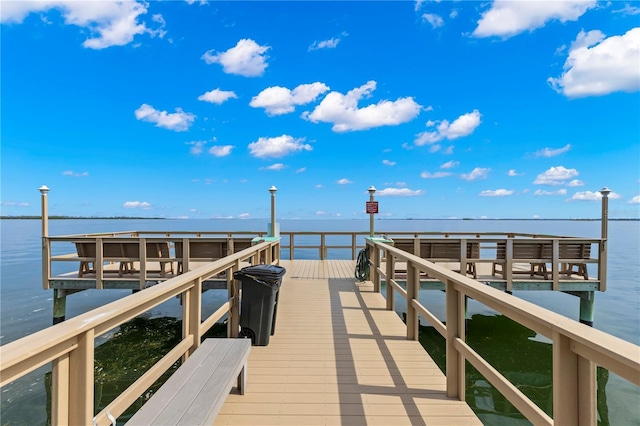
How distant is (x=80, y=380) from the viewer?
4.42ft

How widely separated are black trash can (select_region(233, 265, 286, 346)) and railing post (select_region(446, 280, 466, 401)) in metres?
1.75

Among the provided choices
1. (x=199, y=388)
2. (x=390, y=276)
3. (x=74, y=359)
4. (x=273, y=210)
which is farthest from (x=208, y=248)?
(x=74, y=359)

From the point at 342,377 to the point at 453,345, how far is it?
3.25 feet

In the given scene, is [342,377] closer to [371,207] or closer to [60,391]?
[60,391]

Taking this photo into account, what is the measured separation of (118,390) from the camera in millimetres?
4512

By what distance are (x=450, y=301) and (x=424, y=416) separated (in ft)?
2.61

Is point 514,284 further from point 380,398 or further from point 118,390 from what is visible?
point 118,390

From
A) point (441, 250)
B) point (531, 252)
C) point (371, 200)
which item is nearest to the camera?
point (531, 252)

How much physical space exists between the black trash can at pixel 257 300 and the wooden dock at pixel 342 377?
172 millimetres

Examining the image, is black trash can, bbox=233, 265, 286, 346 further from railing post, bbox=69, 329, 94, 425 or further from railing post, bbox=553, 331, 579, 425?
railing post, bbox=553, 331, 579, 425

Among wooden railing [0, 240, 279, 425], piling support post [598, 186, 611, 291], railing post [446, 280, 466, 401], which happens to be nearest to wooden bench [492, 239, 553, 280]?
piling support post [598, 186, 611, 291]

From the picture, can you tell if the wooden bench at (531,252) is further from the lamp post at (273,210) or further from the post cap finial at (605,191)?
the lamp post at (273,210)

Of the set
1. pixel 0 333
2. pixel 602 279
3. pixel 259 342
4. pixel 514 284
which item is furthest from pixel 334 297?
pixel 0 333

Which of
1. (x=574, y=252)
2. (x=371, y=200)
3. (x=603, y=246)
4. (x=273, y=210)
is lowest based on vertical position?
(x=574, y=252)
